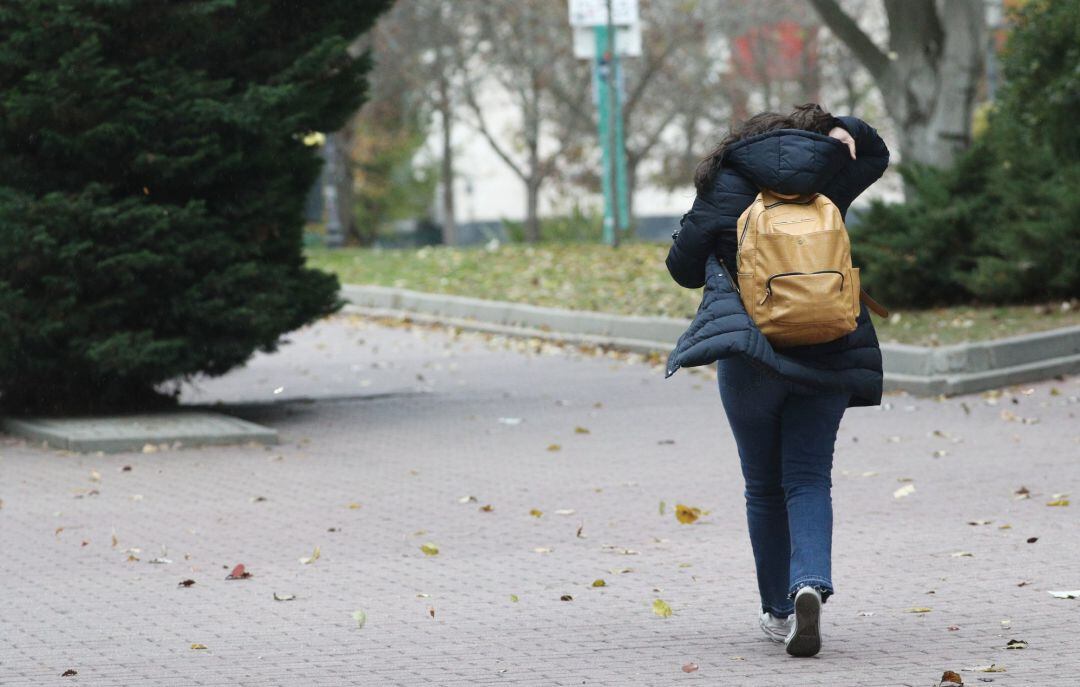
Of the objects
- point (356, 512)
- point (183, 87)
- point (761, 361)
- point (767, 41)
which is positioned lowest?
point (356, 512)

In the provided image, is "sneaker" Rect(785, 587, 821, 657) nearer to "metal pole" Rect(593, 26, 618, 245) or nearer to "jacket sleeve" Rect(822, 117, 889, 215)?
"jacket sleeve" Rect(822, 117, 889, 215)

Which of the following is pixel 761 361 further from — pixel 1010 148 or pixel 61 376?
pixel 1010 148

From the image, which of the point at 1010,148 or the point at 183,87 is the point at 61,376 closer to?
the point at 183,87

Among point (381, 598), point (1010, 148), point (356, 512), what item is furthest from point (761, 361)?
point (1010, 148)

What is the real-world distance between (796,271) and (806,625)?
1.12m

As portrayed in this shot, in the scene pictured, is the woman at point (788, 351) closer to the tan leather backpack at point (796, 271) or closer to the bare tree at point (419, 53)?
Result: the tan leather backpack at point (796, 271)

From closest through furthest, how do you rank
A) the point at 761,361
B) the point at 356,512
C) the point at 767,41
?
the point at 761,361 → the point at 356,512 → the point at 767,41

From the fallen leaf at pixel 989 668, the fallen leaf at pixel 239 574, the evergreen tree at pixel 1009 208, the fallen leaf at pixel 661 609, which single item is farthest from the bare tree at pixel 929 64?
the fallen leaf at pixel 989 668

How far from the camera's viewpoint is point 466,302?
20266 mm

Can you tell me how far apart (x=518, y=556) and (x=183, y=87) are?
5.12 m

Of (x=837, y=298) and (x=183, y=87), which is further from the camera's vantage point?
(x=183, y=87)

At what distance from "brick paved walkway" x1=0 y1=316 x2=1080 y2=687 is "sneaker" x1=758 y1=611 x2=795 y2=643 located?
0.04 metres

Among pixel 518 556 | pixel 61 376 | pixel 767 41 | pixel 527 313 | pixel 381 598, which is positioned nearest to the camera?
pixel 381 598

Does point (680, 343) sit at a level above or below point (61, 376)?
above
